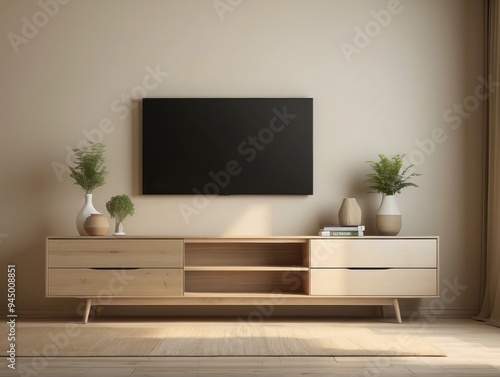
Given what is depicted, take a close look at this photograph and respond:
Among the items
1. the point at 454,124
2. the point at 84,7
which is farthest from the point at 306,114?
the point at 84,7

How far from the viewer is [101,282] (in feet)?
15.1

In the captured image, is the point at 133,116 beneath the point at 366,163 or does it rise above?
above

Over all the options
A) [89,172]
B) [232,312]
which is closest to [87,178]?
[89,172]

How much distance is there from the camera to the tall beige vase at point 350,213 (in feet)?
15.8

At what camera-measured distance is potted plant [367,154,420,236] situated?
4.82 m

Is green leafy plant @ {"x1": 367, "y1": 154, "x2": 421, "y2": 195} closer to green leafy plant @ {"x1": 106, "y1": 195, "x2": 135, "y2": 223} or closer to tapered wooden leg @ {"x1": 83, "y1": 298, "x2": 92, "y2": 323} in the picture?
green leafy plant @ {"x1": 106, "y1": 195, "x2": 135, "y2": 223}

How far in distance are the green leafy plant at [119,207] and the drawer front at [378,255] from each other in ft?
4.33

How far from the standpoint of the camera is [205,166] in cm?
501

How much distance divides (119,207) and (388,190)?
1879 mm

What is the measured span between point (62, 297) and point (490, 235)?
3001 millimetres

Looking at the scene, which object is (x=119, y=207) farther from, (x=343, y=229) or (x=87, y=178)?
(x=343, y=229)

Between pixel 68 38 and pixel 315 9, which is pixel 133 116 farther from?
pixel 315 9

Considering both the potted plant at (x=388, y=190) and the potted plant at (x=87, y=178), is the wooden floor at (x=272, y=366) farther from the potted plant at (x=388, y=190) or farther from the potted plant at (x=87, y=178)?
the potted plant at (x=87, y=178)

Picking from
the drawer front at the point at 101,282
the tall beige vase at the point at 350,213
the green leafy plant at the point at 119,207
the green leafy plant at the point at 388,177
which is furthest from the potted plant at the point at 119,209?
the green leafy plant at the point at 388,177
